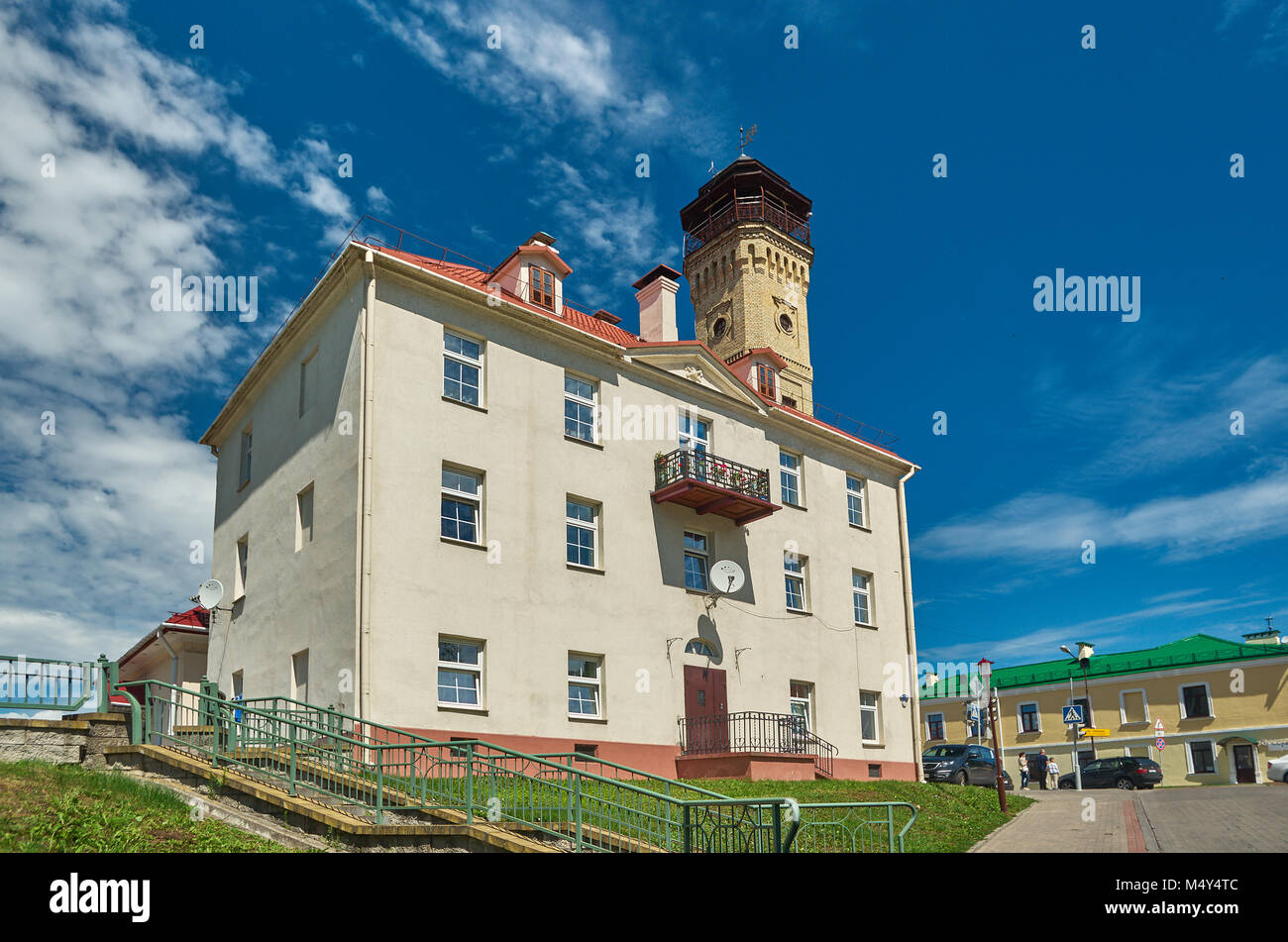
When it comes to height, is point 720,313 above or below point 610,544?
above

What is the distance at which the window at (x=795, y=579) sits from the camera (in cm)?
2830

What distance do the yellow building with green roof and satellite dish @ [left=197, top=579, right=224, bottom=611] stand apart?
37.6m

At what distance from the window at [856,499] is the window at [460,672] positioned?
48.8 feet

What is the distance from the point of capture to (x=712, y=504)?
25.5 meters

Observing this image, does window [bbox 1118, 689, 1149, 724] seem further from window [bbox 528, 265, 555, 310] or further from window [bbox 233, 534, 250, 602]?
window [bbox 233, 534, 250, 602]

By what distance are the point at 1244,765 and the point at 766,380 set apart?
3636cm

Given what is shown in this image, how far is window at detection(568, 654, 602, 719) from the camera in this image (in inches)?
872

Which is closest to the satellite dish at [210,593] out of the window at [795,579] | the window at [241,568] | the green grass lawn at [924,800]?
the window at [241,568]

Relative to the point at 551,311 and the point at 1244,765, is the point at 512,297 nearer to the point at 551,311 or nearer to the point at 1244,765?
the point at 551,311
